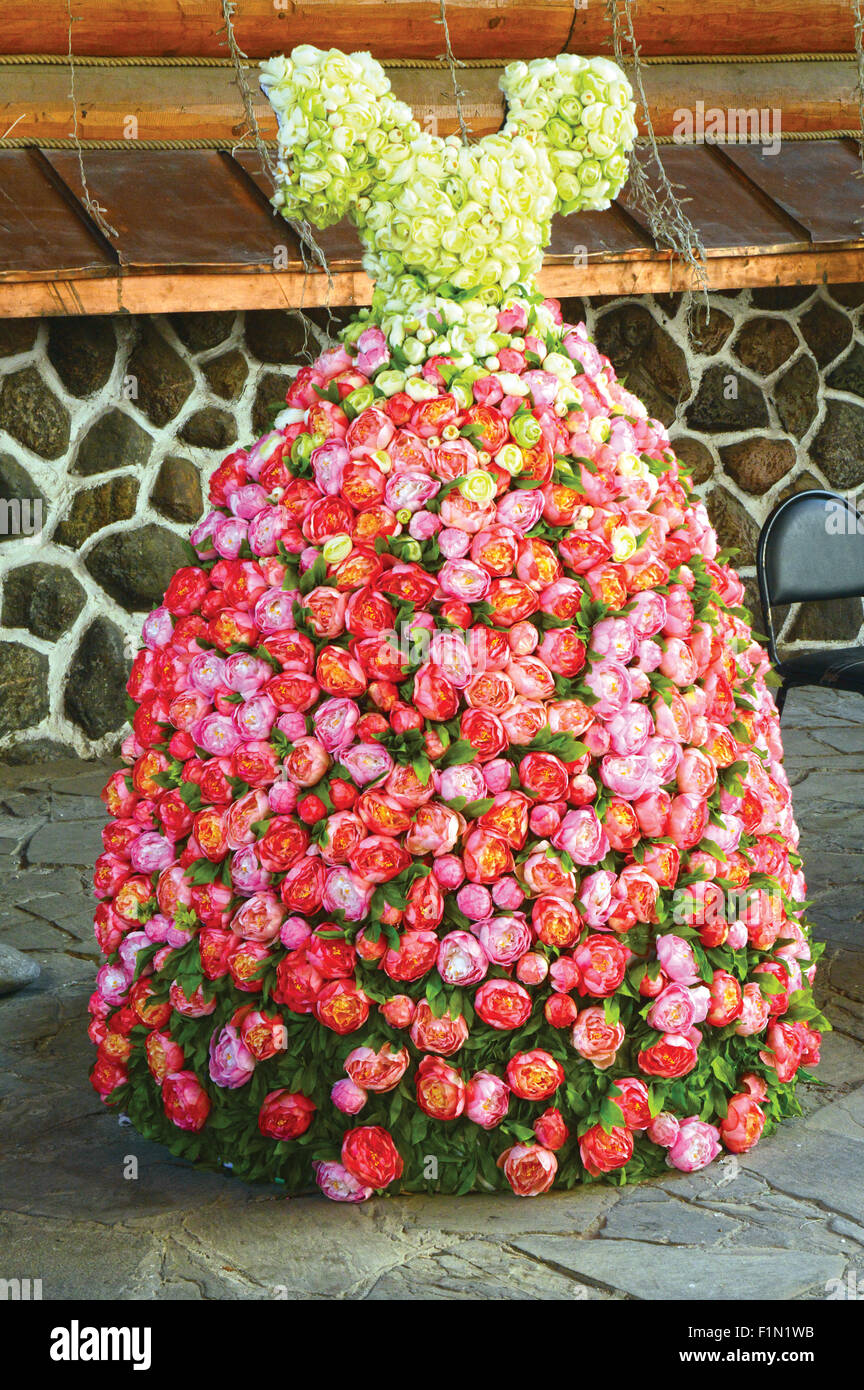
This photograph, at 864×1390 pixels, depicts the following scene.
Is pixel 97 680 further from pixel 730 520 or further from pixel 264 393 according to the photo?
pixel 730 520

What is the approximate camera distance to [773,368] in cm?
670

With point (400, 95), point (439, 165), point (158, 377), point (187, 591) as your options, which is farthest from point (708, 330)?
point (187, 591)

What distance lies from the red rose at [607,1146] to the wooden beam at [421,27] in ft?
13.5

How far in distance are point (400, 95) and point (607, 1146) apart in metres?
4.61

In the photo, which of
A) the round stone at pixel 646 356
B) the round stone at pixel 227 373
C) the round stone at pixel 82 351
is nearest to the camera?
the round stone at pixel 82 351

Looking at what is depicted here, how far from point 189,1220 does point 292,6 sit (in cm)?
446

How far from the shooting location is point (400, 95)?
5.72 meters

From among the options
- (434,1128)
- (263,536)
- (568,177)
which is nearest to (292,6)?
(568,177)

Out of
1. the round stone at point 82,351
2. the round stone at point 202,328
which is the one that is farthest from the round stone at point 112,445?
the round stone at point 202,328

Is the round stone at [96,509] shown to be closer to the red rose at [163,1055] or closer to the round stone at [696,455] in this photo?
the round stone at [696,455]

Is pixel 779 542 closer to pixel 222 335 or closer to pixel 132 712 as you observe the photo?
pixel 222 335

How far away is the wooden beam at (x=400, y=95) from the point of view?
516 centimetres

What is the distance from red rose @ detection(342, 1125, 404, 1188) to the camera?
2.32 m
